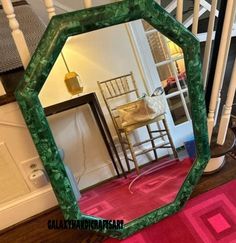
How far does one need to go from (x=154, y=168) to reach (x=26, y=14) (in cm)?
92

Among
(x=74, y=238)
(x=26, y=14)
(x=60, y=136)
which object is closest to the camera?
(x=60, y=136)

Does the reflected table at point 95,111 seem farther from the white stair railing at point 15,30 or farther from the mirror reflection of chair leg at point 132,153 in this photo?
the white stair railing at point 15,30

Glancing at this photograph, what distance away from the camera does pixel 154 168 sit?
44.1 inches

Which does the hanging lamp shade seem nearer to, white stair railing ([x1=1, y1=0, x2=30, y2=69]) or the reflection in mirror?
the reflection in mirror

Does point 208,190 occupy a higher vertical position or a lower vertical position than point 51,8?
lower

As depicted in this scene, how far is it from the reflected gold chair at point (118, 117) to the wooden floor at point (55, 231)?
0.34 metres

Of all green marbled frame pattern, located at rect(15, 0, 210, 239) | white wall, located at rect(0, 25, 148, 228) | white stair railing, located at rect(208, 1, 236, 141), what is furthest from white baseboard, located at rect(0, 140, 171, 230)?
white stair railing, located at rect(208, 1, 236, 141)

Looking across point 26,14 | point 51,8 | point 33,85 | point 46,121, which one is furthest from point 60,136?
point 26,14

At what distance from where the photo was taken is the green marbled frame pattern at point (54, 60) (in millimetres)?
828

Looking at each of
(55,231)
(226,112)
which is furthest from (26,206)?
(226,112)

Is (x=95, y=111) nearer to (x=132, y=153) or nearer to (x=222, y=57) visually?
(x=132, y=153)

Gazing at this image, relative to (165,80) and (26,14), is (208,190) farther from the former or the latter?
(26,14)

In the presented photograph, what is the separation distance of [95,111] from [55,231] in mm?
575

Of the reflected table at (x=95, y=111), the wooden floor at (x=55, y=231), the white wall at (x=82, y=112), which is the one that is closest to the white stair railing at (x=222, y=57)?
the wooden floor at (x=55, y=231)
